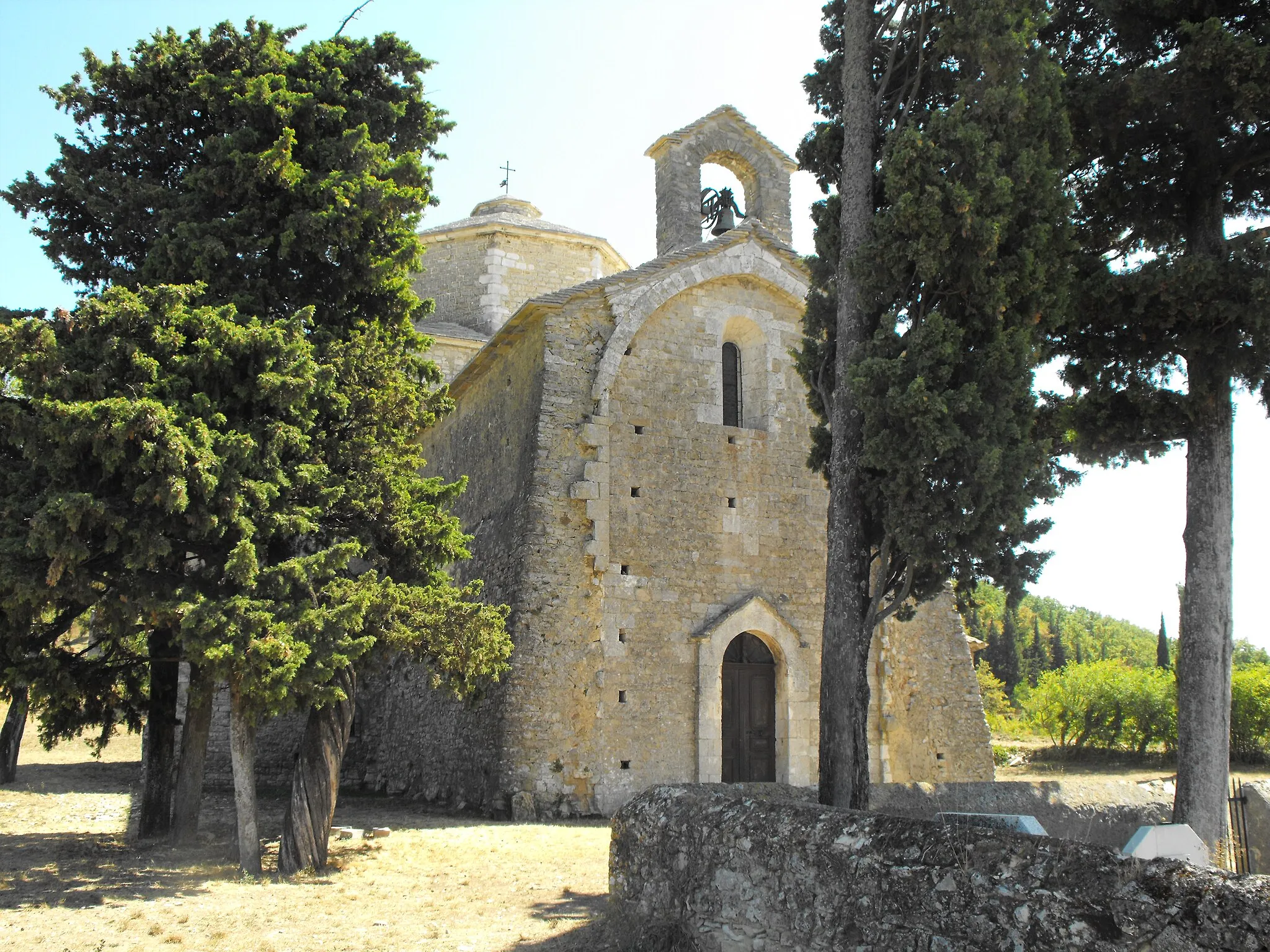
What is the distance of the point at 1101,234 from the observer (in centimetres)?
866

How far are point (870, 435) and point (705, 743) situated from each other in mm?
6493

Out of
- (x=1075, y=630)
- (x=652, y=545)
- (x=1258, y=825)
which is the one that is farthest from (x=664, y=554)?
(x=1075, y=630)

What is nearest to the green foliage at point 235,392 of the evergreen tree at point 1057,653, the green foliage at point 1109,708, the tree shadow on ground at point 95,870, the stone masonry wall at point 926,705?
the tree shadow on ground at point 95,870

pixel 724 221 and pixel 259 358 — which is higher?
pixel 724 221

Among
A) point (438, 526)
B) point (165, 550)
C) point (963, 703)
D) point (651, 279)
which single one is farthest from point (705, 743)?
point (165, 550)

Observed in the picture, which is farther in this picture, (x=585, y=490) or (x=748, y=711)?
(x=748, y=711)

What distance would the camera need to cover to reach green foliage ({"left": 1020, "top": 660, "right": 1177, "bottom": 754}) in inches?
830

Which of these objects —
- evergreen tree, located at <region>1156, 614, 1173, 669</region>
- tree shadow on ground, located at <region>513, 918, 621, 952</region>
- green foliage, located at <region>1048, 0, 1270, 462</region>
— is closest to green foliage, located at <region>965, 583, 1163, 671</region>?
evergreen tree, located at <region>1156, 614, 1173, 669</region>

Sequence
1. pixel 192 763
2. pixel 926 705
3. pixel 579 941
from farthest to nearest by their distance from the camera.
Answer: pixel 926 705, pixel 192 763, pixel 579 941

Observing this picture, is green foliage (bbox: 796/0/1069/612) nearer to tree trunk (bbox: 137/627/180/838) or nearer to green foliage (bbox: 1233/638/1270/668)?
tree trunk (bbox: 137/627/180/838)

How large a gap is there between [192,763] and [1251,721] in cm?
1968

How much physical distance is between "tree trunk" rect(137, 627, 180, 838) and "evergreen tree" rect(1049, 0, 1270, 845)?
29.4ft

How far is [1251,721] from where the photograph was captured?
20047 millimetres

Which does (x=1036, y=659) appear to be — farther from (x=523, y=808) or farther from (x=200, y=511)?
(x=200, y=511)
